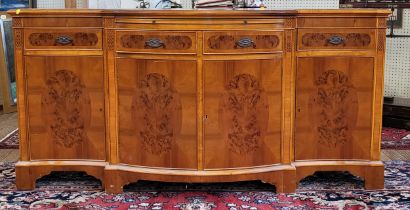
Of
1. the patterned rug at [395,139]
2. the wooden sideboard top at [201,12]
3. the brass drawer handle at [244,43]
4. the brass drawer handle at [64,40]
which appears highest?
the wooden sideboard top at [201,12]

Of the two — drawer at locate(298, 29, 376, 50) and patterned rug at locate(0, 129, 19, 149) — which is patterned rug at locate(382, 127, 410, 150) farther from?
patterned rug at locate(0, 129, 19, 149)

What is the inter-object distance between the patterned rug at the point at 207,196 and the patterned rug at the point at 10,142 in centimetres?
88

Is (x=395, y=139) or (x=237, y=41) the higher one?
(x=237, y=41)

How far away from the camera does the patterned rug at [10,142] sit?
4.43m

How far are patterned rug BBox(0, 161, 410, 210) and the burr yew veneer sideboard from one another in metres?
0.10

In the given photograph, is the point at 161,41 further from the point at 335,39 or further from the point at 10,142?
the point at 10,142

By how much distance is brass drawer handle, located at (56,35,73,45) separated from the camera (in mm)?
3152

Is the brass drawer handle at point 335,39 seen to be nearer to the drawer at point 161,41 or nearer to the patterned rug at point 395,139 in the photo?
the drawer at point 161,41

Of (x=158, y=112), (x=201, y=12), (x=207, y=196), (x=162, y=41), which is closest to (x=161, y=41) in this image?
(x=162, y=41)

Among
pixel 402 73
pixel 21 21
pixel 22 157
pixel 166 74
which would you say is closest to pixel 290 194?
pixel 166 74

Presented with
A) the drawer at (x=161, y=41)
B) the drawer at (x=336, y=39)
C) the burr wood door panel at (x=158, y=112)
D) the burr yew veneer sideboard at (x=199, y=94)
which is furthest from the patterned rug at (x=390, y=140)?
the drawer at (x=161, y=41)

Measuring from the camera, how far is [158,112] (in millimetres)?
3139

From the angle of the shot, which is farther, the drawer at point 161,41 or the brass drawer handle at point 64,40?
the brass drawer handle at point 64,40

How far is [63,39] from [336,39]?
1473mm
